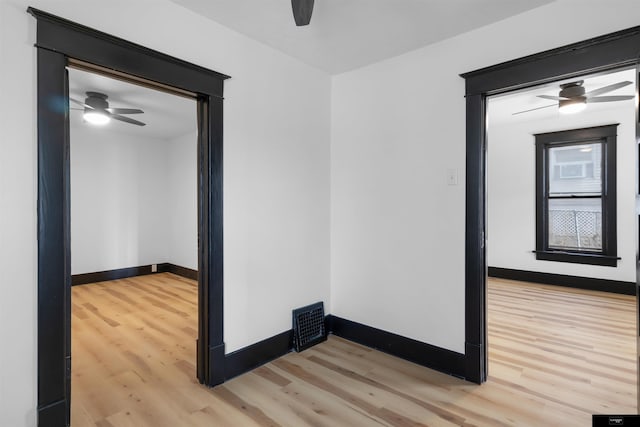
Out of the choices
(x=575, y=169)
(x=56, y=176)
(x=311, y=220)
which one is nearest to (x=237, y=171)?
(x=311, y=220)

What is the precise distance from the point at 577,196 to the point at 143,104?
636cm

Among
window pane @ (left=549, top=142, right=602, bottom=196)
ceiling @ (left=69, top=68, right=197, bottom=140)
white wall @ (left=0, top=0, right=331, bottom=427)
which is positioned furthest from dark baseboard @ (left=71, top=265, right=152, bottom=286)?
window pane @ (left=549, top=142, right=602, bottom=196)

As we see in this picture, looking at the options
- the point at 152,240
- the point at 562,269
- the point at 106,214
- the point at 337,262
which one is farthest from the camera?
the point at 152,240

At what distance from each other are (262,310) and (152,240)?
4346mm

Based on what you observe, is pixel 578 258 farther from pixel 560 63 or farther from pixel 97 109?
pixel 97 109

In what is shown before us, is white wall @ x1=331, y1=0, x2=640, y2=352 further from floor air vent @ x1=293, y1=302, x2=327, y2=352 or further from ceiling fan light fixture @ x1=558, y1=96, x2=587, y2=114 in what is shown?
ceiling fan light fixture @ x1=558, y1=96, x2=587, y2=114

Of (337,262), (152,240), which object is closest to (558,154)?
(337,262)

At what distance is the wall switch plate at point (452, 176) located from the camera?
254 cm

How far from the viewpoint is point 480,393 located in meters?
2.26

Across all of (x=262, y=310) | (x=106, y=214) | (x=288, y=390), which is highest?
(x=106, y=214)

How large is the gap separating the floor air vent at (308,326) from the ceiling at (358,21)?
224 centimetres

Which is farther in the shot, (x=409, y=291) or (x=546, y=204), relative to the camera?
(x=546, y=204)

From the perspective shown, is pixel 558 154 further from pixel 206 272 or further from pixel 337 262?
pixel 206 272

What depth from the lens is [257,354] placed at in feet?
8.73
